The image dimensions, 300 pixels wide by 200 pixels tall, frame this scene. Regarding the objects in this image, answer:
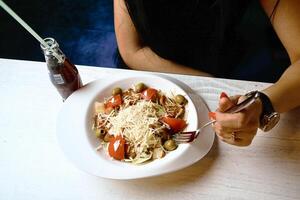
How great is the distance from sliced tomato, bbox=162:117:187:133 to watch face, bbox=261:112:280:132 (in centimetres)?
18

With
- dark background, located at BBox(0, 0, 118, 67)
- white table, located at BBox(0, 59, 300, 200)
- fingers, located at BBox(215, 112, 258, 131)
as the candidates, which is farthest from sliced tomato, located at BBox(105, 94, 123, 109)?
dark background, located at BBox(0, 0, 118, 67)

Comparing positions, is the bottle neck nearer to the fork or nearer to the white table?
the white table

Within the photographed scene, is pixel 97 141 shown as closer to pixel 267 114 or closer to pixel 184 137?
pixel 184 137

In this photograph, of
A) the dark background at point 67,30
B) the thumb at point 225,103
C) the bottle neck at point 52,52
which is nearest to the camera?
the thumb at point 225,103

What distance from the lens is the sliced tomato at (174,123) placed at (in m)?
0.71

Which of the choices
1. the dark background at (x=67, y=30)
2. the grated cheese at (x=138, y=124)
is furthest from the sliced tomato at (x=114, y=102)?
the dark background at (x=67, y=30)

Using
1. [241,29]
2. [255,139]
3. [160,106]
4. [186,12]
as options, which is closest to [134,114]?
[160,106]

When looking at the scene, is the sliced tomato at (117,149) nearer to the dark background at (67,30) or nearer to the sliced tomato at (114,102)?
the sliced tomato at (114,102)

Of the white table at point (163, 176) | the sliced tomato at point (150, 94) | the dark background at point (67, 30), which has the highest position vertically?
the sliced tomato at point (150, 94)

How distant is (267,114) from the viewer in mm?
674

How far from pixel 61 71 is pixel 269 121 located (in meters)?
0.48

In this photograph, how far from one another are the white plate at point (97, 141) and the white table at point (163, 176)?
34mm

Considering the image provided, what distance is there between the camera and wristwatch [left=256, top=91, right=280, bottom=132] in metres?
0.67

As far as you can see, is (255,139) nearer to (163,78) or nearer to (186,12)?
(163,78)
